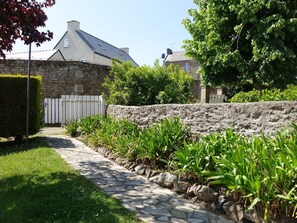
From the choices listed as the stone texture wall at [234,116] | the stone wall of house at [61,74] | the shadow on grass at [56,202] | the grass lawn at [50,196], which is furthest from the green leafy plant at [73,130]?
the stone wall of house at [61,74]

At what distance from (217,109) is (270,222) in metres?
2.55

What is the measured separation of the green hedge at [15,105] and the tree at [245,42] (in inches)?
246

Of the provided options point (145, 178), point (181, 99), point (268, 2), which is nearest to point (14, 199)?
point (145, 178)

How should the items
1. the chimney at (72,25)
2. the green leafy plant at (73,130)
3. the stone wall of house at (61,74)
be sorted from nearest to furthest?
the green leafy plant at (73,130)
the stone wall of house at (61,74)
the chimney at (72,25)

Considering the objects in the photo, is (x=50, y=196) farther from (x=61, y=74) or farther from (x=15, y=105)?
(x=61, y=74)

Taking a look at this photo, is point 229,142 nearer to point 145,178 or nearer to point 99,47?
point 145,178

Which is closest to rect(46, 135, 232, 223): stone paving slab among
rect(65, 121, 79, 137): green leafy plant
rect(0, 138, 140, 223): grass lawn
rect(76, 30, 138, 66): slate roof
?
rect(0, 138, 140, 223): grass lawn

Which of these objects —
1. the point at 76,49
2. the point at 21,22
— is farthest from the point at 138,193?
the point at 76,49

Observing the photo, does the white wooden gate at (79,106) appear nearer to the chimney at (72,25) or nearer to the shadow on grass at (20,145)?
the shadow on grass at (20,145)

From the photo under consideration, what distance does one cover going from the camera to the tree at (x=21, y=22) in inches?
179

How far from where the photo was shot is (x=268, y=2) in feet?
31.0

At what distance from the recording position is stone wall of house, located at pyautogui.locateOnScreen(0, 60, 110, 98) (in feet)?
45.8

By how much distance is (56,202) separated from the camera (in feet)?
12.6

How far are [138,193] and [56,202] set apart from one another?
1.17m
